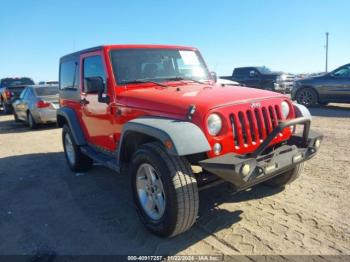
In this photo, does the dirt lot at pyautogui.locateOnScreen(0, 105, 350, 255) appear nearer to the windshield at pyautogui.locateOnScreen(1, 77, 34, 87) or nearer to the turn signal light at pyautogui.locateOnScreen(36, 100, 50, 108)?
the turn signal light at pyautogui.locateOnScreen(36, 100, 50, 108)

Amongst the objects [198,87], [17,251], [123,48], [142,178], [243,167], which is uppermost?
[123,48]

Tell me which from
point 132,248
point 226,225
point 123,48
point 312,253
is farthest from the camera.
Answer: point 123,48

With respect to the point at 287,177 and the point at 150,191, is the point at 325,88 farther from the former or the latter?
the point at 150,191

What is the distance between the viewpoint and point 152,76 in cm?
464

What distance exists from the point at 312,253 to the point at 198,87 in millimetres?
2356

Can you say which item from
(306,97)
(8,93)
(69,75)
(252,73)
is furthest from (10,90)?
(306,97)

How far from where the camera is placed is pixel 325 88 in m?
12.4

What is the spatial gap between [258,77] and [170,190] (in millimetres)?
16924

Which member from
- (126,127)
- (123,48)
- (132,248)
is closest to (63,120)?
(123,48)

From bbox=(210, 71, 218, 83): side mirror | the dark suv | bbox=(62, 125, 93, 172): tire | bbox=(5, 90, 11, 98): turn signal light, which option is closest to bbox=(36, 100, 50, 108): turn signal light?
bbox=(62, 125, 93, 172): tire

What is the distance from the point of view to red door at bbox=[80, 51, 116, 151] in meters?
4.61

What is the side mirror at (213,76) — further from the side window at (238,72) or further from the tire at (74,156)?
the side window at (238,72)

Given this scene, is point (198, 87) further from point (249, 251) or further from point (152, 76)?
point (249, 251)

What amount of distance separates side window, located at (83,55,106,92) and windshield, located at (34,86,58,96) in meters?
6.85
